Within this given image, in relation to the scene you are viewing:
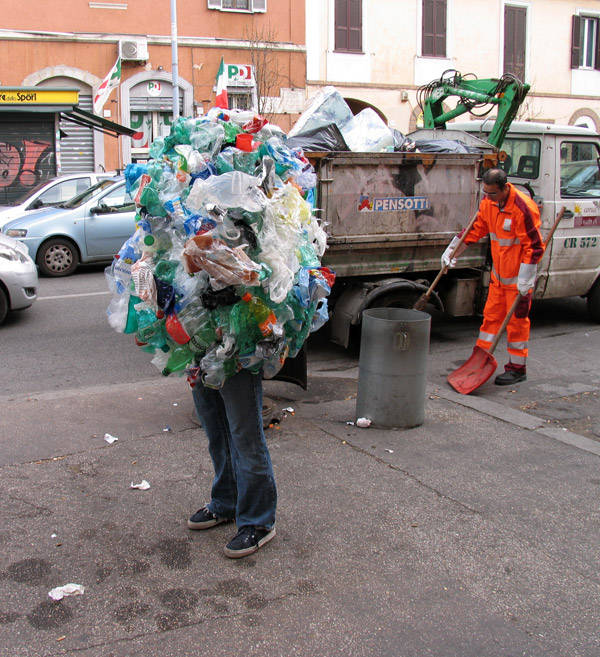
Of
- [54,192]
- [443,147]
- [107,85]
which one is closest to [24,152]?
[107,85]

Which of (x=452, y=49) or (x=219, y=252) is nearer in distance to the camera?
(x=219, y=252)

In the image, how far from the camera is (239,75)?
22.8 m

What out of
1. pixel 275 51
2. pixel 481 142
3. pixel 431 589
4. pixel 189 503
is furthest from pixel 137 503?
pixel 275 51

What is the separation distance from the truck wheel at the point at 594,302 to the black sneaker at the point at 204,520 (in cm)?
648

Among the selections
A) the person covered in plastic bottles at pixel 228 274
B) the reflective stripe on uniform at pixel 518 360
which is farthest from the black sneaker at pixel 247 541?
the reflective stripe on uniform at pixel 518 360

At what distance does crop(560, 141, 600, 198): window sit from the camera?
806 cm

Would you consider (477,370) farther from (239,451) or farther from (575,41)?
(575,41)

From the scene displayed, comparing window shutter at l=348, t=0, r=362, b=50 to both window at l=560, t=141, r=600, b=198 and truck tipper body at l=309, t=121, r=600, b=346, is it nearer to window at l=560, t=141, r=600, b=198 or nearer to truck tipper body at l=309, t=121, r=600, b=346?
truck tipper body at l=309, t=121, r=600, b=346

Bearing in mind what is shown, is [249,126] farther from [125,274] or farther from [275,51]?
[275,51]

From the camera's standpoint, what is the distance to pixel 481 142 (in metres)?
7.78

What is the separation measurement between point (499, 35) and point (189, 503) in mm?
26661

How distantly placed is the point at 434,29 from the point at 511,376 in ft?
72.0

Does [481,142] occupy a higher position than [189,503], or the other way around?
[481,142]

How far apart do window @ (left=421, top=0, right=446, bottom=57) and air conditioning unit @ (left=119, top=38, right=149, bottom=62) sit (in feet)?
32.1
